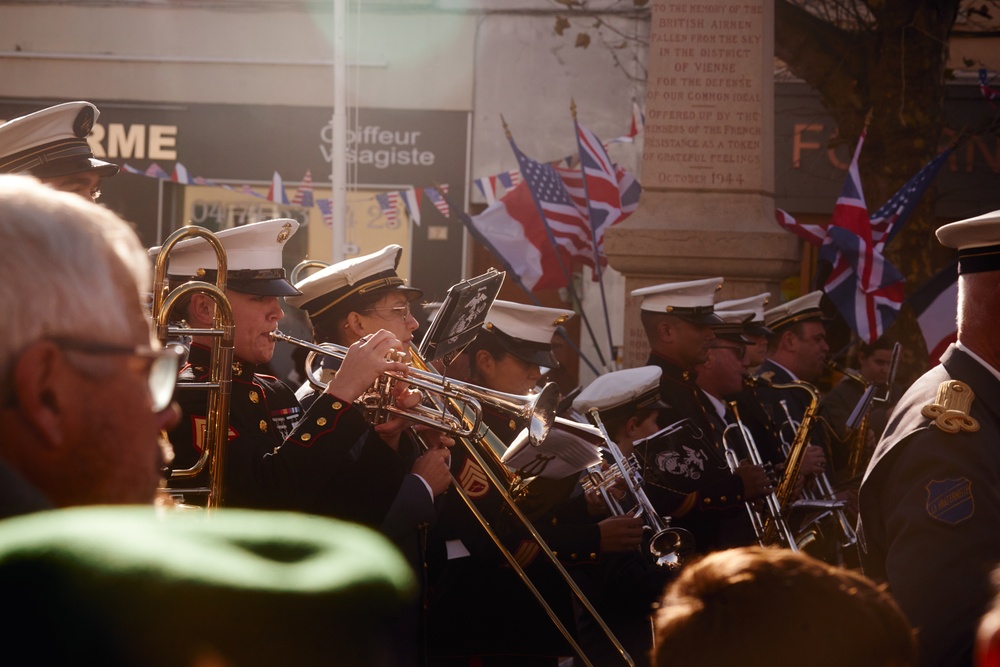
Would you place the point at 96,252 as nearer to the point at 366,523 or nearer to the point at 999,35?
the point at 366,523

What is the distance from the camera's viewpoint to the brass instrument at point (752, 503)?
5973mm

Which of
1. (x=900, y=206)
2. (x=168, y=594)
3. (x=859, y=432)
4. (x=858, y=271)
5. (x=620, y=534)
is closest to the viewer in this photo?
(x=168, y=594)

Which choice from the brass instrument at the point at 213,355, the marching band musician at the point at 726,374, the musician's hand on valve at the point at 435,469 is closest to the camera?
the brass instrument at the point at 213,355

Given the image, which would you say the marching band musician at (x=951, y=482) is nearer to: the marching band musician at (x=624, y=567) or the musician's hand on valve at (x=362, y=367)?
the musician's hand on valve at (x=362, y=367)

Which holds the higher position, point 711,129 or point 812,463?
point 711,129

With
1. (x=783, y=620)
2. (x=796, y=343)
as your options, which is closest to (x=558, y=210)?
(x=796, y=343)

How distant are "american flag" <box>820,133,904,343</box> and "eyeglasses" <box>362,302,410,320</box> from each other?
4.56 m

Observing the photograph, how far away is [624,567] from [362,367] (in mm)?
1731

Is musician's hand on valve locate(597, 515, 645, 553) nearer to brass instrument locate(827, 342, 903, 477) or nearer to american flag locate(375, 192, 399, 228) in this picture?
brass instrument locate(827, 342, 903, 477)

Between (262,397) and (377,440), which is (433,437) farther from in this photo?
(262,397)

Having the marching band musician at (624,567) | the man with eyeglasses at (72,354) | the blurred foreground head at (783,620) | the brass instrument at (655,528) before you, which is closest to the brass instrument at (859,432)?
the marching band musician at (624,567)

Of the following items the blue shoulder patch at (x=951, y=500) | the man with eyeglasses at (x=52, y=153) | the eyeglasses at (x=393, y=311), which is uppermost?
the man with eyeglasses at (x=52, y=153)

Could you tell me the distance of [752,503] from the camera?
19.9ft

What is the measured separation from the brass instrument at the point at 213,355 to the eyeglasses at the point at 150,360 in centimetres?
227
